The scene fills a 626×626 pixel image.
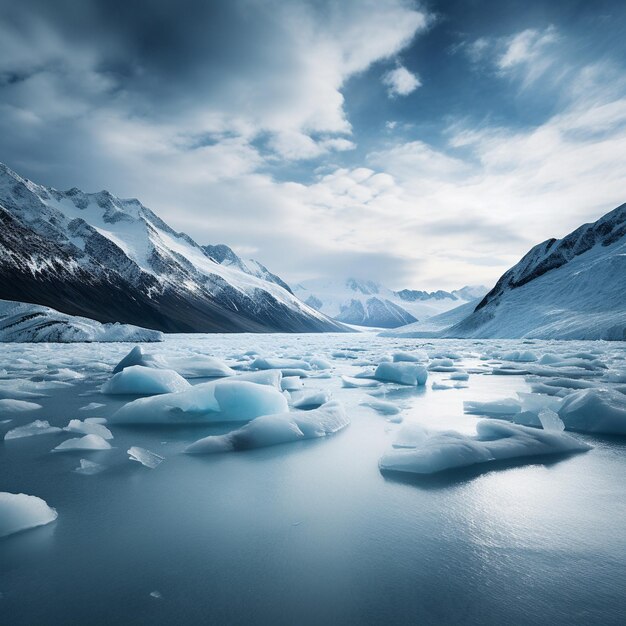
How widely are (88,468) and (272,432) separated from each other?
187 centimetres

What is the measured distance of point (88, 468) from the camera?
3.51m

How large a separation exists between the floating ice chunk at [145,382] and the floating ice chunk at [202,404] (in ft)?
6.51

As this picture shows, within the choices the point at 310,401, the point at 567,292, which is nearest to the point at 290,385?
the point at 310,401

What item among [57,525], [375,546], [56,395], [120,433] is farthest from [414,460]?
[56,395]

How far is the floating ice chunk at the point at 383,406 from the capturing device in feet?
20.7

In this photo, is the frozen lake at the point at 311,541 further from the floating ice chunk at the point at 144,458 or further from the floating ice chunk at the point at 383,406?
the floating ice chunk at the point at 383,406

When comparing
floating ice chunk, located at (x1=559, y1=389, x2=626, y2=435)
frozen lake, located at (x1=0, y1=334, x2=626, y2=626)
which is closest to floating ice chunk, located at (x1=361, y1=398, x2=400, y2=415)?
frozen lake, located at (x1=0, y1=334, x2=626, y2=626)

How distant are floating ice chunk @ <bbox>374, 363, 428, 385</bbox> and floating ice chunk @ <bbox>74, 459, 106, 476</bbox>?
25.5 feet

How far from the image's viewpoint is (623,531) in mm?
2520

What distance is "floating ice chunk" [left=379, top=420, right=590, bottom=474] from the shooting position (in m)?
3.58

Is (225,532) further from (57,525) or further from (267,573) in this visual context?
(57,525)

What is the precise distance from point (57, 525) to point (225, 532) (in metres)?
1.12

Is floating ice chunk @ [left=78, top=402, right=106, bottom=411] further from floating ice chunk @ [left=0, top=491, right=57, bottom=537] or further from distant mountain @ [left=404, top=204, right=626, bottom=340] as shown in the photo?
distant mountain @ [left=404, top=204, right=626, bottom=340]

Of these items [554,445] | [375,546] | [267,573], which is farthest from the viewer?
[554,445]
